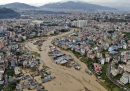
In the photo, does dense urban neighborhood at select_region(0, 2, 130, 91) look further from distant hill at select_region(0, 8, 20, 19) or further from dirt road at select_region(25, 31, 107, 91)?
distant hill at select_region(0, 8, 20, 19)

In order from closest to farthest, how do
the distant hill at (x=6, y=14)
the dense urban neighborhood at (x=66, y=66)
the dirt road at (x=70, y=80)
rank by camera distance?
1. the dirt road at (x=70, y=80)
2. the dense urban neighborhood at (x=66, y=66)
3. the distant hill at (x=6, y=14)

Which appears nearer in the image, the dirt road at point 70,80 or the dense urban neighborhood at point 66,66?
the dirt road at point 70,80

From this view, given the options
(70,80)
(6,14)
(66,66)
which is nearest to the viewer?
(70,80)

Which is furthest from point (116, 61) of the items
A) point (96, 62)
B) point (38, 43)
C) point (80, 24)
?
point (80, 24)

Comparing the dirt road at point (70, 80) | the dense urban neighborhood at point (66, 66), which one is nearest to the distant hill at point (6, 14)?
the dense urban neighborhood at point (66, 66)

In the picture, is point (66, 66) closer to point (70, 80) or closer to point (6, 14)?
point (70, 80)

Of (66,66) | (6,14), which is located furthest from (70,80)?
(6,14)

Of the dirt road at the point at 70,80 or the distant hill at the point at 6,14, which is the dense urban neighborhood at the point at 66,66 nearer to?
the dirt road at the point at 70,80

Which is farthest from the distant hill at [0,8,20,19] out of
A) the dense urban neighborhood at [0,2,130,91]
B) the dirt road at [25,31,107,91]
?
the dirt road at [25,31,107,91]

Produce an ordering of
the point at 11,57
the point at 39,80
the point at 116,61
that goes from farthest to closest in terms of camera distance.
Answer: the point at 11,57, the point at 116,61, the point at 39,80

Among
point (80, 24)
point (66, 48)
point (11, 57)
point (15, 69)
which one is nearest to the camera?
point (15, 69)

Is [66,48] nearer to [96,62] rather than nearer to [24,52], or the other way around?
[24,52]
